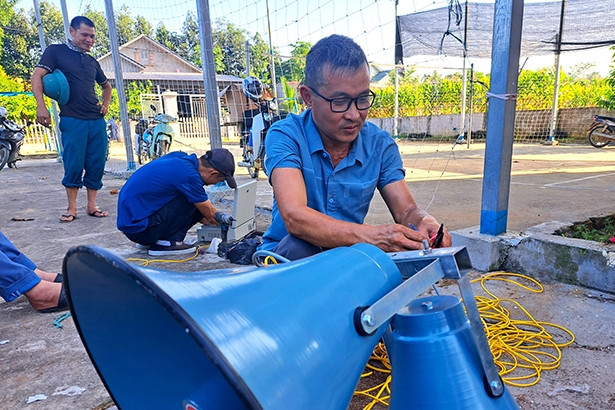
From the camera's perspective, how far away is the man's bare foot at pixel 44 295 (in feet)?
6.32

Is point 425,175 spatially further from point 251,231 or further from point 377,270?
point 377,270

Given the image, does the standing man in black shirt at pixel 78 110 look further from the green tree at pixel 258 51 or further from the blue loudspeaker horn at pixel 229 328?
the blue loudspeaker horn at pixel 229 328

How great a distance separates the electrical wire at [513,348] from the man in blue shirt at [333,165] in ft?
1.64

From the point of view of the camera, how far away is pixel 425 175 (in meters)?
6.16

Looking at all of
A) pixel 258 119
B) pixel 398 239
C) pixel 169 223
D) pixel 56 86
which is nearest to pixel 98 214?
pixel 56 86

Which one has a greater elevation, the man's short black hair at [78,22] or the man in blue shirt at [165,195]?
the man's short black hair at [78,22]

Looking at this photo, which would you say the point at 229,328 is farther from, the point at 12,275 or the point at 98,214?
the point at 98,214

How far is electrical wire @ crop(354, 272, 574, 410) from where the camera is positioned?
1.40 m

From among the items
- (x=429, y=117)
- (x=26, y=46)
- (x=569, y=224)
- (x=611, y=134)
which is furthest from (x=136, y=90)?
(x=569, y=224)

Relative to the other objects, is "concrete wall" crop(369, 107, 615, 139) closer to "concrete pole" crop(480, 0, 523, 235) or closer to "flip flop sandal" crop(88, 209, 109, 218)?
"flip flop sandal" crop(88, 209, 109, 218)

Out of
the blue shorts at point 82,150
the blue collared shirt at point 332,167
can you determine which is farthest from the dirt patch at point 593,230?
the blue shorts at point 82,150

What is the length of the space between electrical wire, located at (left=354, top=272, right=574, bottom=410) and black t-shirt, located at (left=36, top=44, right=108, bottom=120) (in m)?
3.41

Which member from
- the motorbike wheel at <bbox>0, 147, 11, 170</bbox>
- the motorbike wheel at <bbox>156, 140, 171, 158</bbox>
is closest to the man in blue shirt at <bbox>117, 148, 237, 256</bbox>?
the motorbike wheel at <bbox>156, 140, 171, 158</bbox>

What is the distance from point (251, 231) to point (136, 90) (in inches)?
895
